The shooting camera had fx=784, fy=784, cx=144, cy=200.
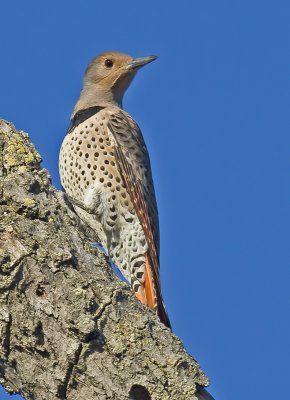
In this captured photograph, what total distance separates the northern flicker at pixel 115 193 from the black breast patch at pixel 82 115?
0.01 meters

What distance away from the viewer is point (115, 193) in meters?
6.08

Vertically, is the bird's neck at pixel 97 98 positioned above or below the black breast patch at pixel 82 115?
above

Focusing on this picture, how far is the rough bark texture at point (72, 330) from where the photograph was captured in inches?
122

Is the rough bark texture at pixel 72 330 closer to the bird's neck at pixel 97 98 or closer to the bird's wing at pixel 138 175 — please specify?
the bird's wing at pixel 138 175

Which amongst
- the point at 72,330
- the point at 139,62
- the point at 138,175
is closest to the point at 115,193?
the point at 138,175

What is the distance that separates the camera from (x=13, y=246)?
332 centimetres

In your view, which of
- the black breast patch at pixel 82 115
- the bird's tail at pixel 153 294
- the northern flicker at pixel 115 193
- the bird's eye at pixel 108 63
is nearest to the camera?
the bird's tail at pixel 153 294

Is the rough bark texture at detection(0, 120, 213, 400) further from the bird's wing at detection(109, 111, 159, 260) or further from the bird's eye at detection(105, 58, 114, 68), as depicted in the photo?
the bird's eye at detection(105, 58, 114, 68)

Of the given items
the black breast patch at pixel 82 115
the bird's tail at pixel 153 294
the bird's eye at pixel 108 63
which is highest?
the bird's eye at pixel 108 63

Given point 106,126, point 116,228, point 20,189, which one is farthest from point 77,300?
point 106,126

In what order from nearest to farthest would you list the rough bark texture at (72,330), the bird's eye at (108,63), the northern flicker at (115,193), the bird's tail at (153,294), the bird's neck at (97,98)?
the rough bark texture at (72,330) < the bird's tail at (153,294) < the northern flicker at (115,193) < the bird's neck at (97,98) < the bird's eye at (108,63)

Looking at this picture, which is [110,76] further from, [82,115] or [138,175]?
[138,175]

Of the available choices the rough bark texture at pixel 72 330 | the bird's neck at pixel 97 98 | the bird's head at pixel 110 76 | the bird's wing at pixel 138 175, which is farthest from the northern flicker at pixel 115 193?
the rough bark texture at pixel 72 330

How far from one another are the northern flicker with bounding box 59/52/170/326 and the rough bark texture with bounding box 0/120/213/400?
241cm
